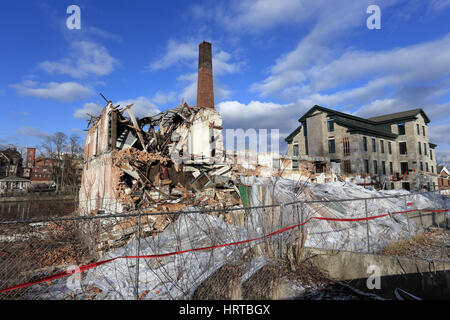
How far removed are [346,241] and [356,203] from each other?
319 cm

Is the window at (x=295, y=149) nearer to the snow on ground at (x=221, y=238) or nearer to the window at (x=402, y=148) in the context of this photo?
the window at (x=402, y=148)

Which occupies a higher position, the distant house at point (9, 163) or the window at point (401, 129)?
the window at point (401, 129)

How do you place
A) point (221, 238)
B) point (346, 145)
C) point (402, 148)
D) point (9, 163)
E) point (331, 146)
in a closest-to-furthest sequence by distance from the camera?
1. point (221, 238)
2. point (346, 145)
3. point (331, 146)
4. point (402, 148)
5. point (9, 163)

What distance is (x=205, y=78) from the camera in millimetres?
21062

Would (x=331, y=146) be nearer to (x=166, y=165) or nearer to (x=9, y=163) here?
(x=166, y=165)

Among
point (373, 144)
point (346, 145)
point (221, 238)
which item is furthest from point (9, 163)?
point (373, 144)

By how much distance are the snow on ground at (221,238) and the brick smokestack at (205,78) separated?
35.5ft

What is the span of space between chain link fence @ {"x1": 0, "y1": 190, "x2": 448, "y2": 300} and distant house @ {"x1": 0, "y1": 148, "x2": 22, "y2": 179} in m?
61.9

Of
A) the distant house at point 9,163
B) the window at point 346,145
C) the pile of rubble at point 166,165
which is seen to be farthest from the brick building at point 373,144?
the distant house at point 9,163

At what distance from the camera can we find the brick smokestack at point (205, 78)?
2069cm

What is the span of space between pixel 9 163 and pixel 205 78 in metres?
56.7

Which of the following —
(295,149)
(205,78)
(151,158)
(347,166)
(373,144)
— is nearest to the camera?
(151,158)

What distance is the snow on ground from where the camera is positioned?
427cm
